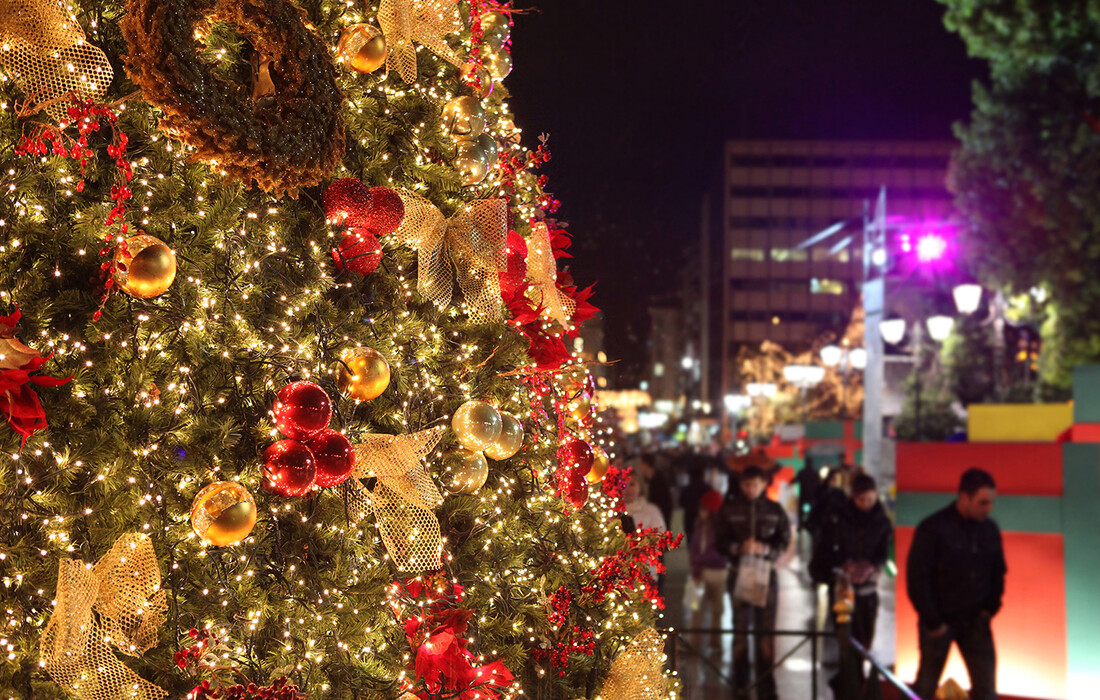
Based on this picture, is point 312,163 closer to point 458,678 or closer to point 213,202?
point 213,202

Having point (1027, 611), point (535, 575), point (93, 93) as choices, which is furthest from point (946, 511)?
point (93, 93)

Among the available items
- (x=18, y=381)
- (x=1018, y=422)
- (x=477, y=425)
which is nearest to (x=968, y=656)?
(x=1018, y=422)

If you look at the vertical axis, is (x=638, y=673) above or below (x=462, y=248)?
below

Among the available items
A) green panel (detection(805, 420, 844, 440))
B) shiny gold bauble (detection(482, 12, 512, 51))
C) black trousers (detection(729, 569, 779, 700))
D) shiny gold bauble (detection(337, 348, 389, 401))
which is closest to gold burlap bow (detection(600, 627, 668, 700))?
shiny gold bauble (detection(337, 348, 389, 401))

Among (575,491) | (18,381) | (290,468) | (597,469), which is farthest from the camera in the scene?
(597,469)

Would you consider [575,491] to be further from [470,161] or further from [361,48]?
[361,48]

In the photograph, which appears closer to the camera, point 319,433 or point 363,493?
point 319,433

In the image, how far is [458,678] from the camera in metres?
2.59

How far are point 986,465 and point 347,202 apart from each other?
8400mm

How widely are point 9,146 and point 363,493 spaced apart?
116 cm

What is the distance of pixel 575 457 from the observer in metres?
3.32

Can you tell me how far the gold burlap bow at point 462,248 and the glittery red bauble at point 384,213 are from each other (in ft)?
0.47

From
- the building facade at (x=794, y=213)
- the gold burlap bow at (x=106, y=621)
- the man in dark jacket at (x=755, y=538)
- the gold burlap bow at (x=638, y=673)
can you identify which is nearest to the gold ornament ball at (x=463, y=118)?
the gold burlap bow at (x=106, y=621)

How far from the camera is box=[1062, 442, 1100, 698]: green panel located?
26.5 feet
